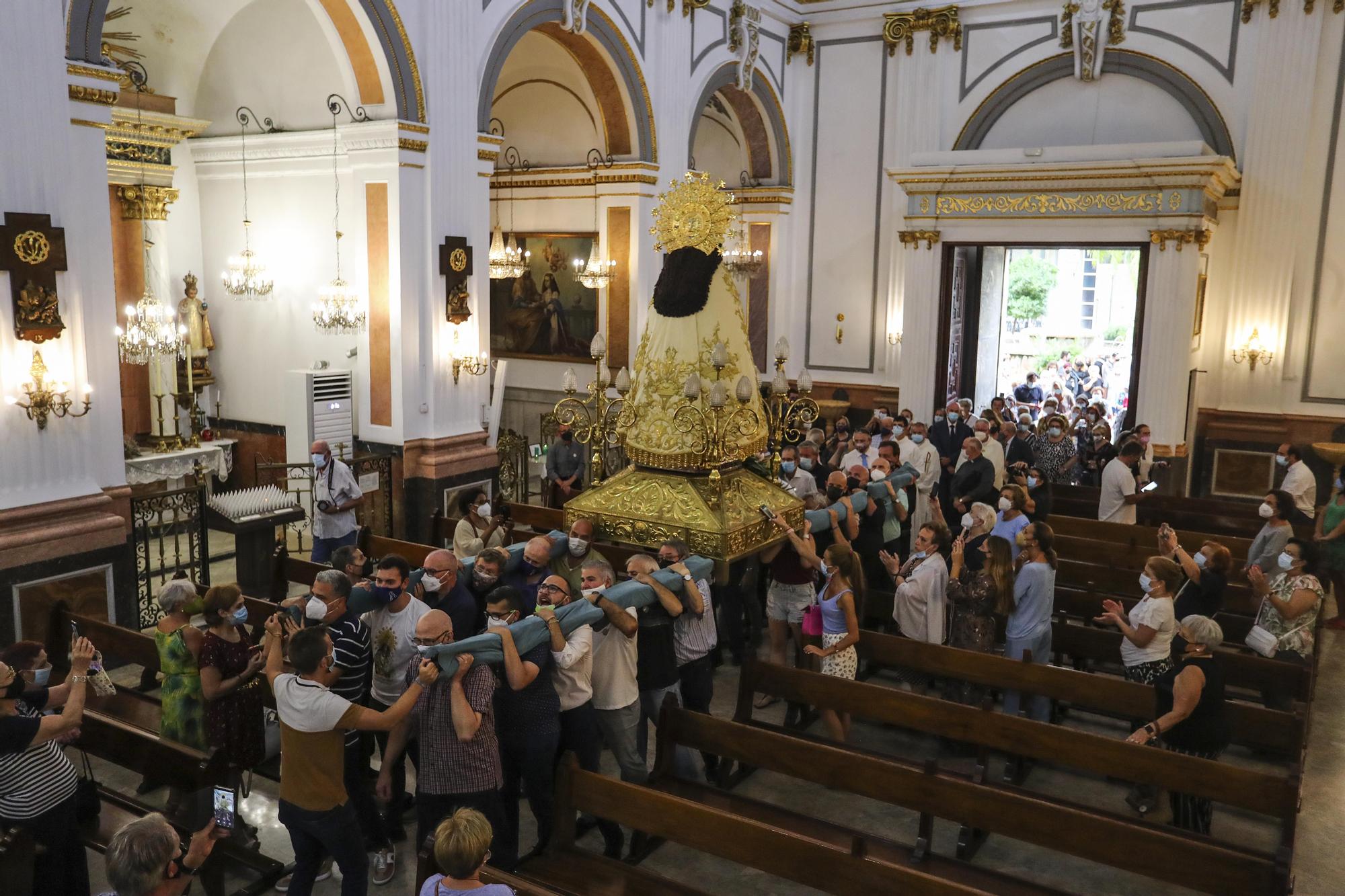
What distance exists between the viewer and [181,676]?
516 cm

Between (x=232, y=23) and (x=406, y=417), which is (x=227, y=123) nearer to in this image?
(x=232, y=23)

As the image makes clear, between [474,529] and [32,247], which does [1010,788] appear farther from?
[32,247]

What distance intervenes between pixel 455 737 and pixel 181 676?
5.29ft

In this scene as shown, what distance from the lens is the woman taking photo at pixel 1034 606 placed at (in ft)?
21.3

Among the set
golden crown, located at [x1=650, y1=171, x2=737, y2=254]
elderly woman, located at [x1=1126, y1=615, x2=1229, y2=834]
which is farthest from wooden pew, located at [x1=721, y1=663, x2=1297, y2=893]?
golden crown, located at [x1=650, y1=171, x2=737, y2=254]

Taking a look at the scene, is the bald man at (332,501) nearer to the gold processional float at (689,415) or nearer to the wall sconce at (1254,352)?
the gold processional float at (689,415)

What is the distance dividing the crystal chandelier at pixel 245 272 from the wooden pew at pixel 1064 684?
805 cm

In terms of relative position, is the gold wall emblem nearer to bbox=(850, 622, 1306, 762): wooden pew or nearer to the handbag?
the handbag

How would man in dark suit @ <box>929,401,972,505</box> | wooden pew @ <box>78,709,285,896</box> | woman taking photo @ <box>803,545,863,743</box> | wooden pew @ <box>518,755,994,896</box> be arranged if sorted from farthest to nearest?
man in dark suit @ <box>929,401,972,505</box> < woman taking photo @ <box>803,545,863,743</box> < wooden pew @ <box>78,709,285,896</box> < wooden pew @ <box>518,755,994,896</box>

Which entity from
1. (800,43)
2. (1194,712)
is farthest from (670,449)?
(800,43)

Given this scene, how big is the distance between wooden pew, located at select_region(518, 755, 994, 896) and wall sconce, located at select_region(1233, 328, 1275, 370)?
11762 millimetres

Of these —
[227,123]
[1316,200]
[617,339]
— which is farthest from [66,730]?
[1316,200]

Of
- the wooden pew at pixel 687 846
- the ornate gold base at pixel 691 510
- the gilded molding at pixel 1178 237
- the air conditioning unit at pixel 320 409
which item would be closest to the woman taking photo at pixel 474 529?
the ornate gold base at pixel 691 510

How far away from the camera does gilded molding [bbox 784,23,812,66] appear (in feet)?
53.4
